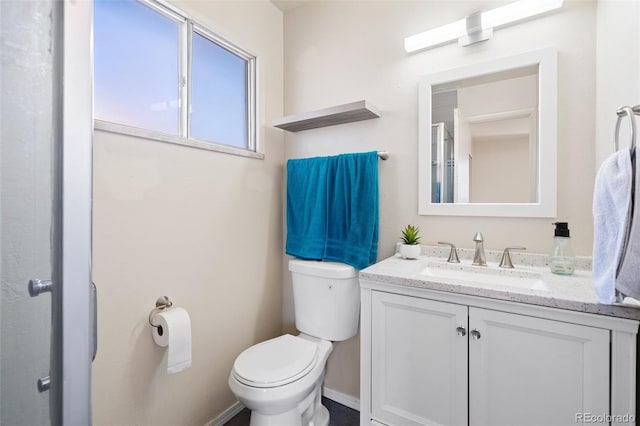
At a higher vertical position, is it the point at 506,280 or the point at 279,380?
the point at 506,280

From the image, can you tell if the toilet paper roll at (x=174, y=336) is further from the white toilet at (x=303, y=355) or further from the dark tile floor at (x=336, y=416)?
the dark tile floor at (x=336, y=416)

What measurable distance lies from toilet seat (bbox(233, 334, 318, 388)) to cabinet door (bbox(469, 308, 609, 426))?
681 millimetres

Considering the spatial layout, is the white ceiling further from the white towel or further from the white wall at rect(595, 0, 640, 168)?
the white towel

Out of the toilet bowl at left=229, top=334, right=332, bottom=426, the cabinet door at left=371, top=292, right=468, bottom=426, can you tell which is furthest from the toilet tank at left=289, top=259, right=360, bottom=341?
the cabinet door at left=371, top=292, right=468, bottom=426

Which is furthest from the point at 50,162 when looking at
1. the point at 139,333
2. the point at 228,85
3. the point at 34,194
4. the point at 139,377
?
the point at 228,85

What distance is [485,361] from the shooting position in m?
1.03

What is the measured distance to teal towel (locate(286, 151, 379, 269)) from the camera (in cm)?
160

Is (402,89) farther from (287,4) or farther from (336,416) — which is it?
(336,416)

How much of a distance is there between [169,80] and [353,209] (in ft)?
3.65

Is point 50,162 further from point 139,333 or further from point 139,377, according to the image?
point 139,377

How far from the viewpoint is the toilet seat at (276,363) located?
1238mm

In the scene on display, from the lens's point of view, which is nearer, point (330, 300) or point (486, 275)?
point (486, 275)

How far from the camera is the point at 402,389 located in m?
1.19

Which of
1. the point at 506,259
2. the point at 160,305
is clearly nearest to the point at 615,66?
the point at 506,259
